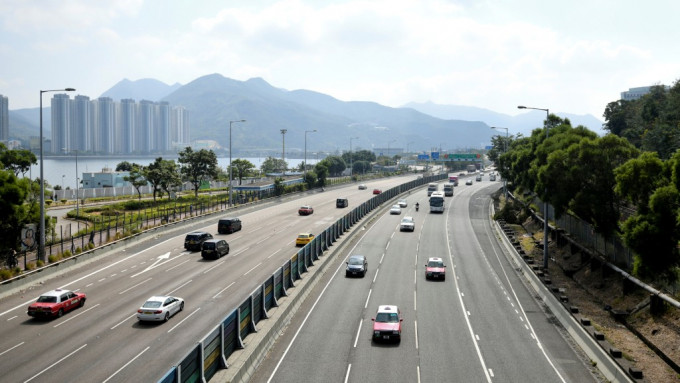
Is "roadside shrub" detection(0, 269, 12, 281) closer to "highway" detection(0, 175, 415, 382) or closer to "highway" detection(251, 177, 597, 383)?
"highway" detection(0, 175, 415, 382)

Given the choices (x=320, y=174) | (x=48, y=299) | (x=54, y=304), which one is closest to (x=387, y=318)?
(x=54, y=304)

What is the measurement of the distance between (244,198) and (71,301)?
54.4m

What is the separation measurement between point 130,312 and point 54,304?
12.3 ft

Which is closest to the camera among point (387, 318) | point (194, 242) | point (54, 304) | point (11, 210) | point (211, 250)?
point (387, 318)

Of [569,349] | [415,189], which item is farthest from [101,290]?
[415,189]

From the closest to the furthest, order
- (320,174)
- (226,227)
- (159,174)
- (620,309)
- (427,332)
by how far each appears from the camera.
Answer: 1. (427,332)
2. (620,309)
3. (226,227)
4. (159,174)
5. (320,174)

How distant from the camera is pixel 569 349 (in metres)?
25.4

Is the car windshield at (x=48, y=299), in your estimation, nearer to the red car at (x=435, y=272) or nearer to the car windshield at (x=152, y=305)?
the car windshield at (x=152, y=305)

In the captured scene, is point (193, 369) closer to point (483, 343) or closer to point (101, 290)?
point (483, 343)

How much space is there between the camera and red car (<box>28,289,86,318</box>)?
27516mm

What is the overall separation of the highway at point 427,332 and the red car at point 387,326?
400 mm

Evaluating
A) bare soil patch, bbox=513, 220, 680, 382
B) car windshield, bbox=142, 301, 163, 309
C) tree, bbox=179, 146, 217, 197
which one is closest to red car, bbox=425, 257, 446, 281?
bare soil patch, bbox=513, 220, 680, 382

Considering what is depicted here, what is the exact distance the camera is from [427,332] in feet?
88.1

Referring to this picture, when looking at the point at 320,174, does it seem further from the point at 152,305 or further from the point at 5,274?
the point at 152,305
